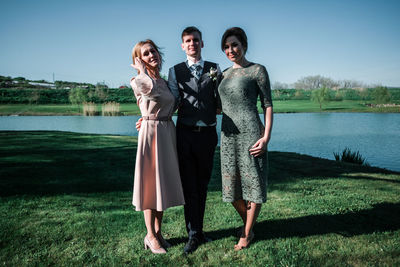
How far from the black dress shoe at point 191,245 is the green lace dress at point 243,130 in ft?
2.03

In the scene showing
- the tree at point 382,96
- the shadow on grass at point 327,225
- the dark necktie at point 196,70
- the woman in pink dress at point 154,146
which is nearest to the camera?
the woman in pink dress at point 154,146

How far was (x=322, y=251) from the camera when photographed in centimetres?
292

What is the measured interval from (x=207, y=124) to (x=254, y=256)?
1559mm

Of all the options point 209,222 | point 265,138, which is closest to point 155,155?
point 265,138

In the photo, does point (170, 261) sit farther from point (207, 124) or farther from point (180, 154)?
point (207, 124)

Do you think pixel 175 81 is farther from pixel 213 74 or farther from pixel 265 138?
pixel 265 138

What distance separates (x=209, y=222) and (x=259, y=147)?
5.38 ft

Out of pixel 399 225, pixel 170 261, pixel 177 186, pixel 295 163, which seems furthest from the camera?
pixel 295 163

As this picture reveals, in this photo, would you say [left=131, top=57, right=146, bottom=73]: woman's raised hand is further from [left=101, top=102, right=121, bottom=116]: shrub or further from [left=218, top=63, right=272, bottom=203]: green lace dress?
[left=101, top=102, right=121, bottom=116]: shrub

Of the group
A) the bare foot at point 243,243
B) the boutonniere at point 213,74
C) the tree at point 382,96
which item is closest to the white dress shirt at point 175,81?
the boutonniere at point 213,74

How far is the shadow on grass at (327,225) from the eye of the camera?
11.2ft

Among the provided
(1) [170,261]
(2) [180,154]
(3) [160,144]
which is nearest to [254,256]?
(1) [170,261]

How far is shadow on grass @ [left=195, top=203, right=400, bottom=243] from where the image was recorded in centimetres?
340

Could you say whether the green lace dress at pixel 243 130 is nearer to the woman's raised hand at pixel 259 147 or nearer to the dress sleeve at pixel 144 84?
the woman's raised hand at pixel 259 147
